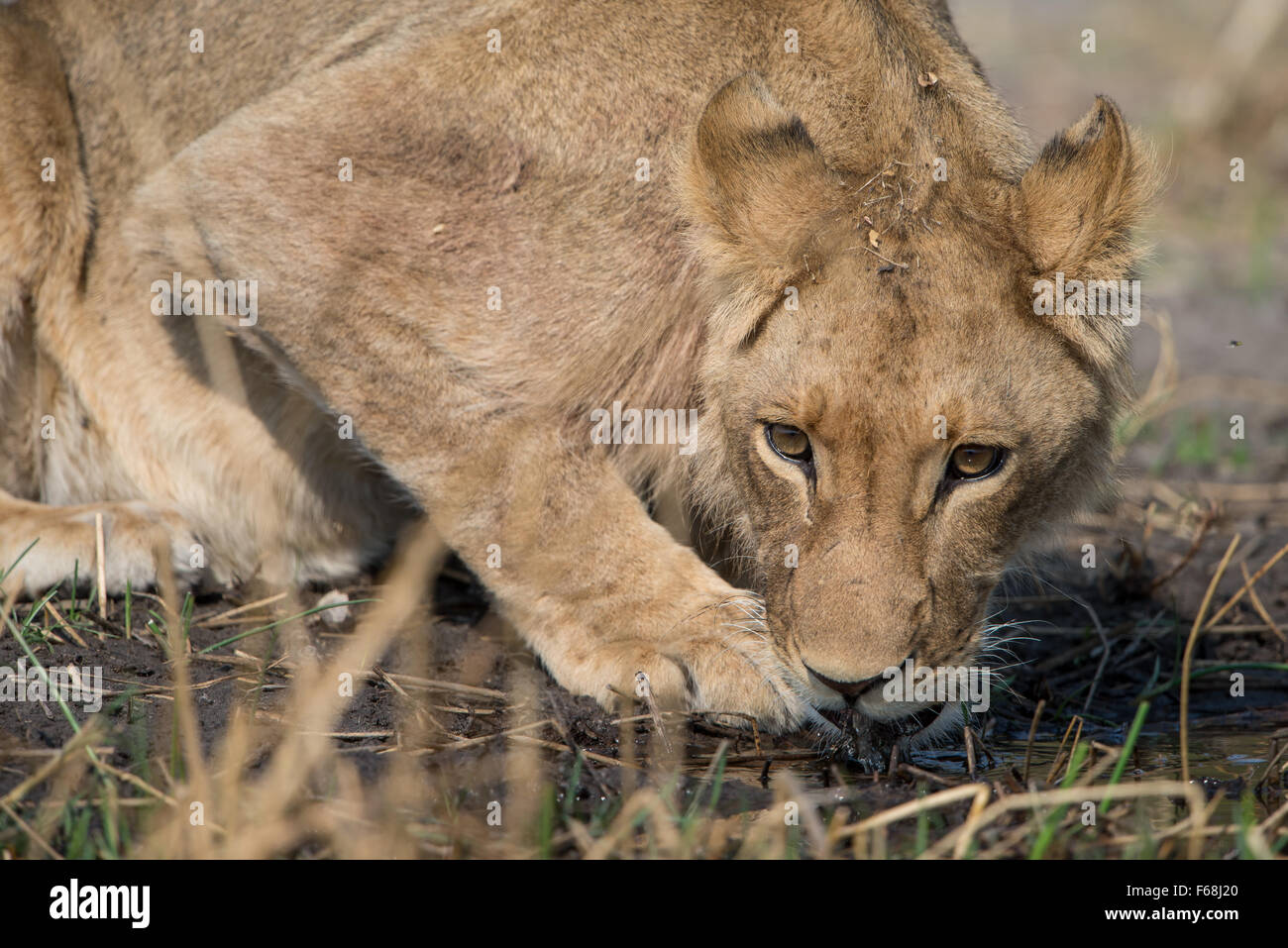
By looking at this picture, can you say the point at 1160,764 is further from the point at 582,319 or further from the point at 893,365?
the point at 582,319

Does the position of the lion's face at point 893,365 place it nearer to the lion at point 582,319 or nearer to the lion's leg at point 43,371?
the lion at point 582,319

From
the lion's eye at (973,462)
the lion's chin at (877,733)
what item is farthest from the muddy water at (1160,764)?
the lion's eye at (973,462)

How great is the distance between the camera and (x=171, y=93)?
14.2 feet

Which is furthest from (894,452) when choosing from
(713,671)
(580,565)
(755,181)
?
(580,565)

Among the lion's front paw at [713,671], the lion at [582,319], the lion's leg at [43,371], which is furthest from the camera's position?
the lion's leg at [43,371]

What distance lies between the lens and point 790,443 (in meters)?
3.16

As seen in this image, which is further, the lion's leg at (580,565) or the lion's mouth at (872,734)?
the lion's leg at (580,565)

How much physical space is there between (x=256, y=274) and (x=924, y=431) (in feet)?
6.26

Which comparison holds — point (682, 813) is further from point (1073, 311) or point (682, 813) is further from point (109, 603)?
point (109, 603)

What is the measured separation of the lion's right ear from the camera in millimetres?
3150

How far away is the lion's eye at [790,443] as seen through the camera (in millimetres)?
3126

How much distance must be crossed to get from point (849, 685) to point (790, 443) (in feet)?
1.85

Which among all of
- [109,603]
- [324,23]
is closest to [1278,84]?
[324,23]

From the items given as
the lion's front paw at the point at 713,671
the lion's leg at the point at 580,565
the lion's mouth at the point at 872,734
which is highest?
the lion's leg at the point at 580,565
